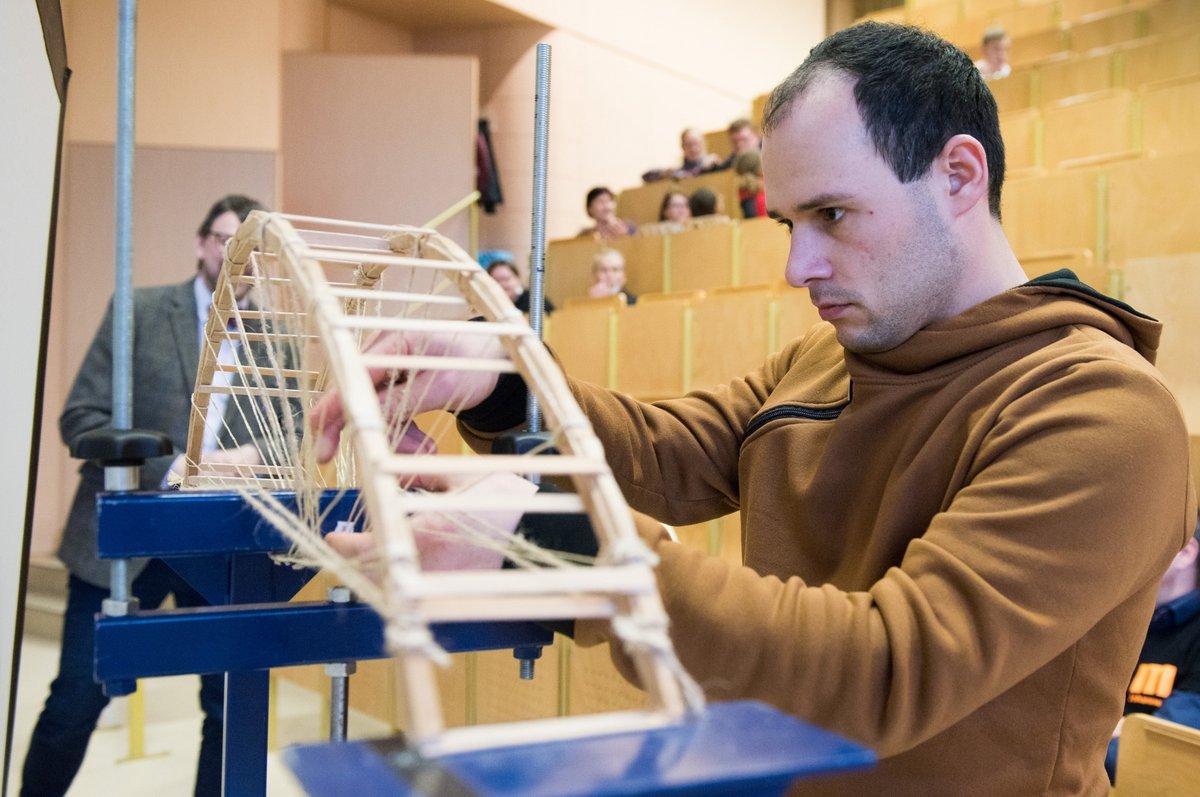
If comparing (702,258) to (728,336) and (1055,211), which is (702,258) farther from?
(1055,211)

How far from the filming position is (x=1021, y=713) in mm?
638

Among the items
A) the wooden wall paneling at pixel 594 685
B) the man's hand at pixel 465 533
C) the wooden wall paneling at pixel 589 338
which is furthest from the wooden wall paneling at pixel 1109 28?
the man's hand at pixel 465 533

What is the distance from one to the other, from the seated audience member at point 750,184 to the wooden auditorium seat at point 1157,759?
288 centimetres

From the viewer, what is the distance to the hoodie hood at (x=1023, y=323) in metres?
0.69

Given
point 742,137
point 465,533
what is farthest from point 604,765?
point 742,137

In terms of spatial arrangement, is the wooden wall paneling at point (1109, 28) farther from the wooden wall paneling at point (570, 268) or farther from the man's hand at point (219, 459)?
the man's hand at point (219, 459)

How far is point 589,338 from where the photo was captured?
9.79 ft

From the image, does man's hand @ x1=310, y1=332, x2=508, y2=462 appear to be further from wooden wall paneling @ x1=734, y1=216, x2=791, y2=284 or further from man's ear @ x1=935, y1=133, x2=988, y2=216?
wooden wall paneling @ x1=734, y1=216, x2=791, y2=284

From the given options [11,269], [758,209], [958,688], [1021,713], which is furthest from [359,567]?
[758,209]

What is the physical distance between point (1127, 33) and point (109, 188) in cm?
388

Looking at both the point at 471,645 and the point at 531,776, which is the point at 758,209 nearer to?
the point at 471,645

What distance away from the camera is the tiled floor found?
2010mm

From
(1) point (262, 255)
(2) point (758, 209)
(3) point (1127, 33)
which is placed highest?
(3) point (1127, 33)

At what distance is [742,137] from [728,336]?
197 centimetres
